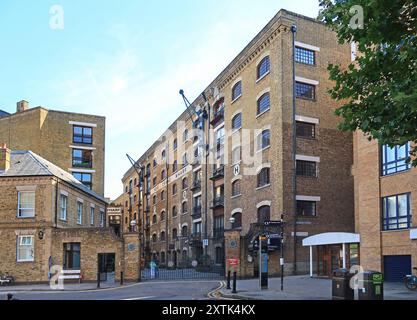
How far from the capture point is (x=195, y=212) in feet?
171

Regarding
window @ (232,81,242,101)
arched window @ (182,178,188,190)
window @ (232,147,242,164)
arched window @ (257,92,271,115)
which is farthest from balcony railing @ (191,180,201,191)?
arched window @ (257,92,271,115)

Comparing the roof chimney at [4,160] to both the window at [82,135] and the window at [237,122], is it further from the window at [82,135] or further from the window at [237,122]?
the window at [82,135]

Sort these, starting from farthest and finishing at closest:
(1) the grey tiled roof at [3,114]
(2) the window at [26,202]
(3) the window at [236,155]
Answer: (1) the grey tiled roof at [3,114]
(3) the window at [236,155]
(2) the window at [26,202]

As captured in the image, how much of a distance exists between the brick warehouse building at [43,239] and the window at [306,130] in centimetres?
1306

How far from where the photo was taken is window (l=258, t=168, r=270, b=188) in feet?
118

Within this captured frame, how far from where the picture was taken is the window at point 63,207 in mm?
34062

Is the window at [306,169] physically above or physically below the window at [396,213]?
above

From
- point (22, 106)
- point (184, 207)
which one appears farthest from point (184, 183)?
point (22, 106)

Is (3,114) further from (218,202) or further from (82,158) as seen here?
(218,202)

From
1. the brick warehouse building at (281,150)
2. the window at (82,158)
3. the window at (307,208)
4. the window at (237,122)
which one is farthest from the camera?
the window at (82,158)

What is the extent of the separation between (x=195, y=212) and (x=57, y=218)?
20.8 m

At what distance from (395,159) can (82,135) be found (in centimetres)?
4228

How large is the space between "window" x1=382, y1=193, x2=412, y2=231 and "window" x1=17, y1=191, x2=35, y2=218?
20.8 metres

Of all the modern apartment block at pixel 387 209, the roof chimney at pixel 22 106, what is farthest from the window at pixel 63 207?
the roof chimney at pixel 22 106
